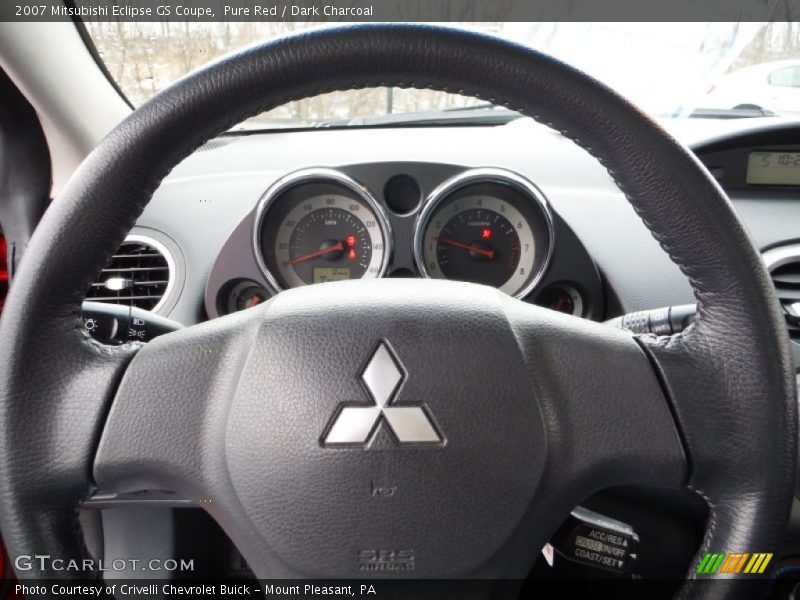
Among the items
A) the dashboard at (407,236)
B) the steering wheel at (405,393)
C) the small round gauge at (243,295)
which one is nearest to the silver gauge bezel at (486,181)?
the dashboard at (407,236)

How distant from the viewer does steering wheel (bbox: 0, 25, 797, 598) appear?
2.52 feet

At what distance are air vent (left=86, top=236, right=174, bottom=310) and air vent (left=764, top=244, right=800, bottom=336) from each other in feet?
4.70

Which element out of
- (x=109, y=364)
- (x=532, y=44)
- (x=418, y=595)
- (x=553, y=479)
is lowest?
(x=418, y=595)

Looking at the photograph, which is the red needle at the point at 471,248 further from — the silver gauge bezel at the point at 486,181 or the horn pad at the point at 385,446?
the horn pad at the point at 385,446

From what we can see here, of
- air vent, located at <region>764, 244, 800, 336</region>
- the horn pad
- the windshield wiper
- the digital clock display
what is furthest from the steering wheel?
the windshield wiper

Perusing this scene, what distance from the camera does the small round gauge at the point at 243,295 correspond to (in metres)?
1.90

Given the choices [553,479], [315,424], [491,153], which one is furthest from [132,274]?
[553,479]

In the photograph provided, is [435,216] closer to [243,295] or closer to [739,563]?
[243,295]

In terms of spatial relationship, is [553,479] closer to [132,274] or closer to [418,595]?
[418,595]

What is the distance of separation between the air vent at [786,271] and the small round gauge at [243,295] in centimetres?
122

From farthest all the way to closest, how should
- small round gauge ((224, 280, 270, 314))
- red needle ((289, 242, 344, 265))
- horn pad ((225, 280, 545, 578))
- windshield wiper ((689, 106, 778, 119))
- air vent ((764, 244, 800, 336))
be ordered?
1. windshield wiper ((689, 106, 778, 119))
2. red needle ((289, 242, 344, 265))
3. small round gauge ((224, 280, 270, 314))
4. air vent ((764, 244, 800, 336))
5. horn pad ((225, 280, 545, 578))

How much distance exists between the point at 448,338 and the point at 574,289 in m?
1.16

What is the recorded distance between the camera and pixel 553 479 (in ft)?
2.62

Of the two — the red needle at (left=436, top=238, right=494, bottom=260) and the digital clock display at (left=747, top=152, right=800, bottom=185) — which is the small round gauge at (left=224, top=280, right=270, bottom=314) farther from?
the digital clock display at (left=747, top=152, right=800, bottom=185)
